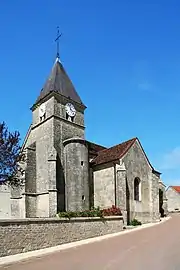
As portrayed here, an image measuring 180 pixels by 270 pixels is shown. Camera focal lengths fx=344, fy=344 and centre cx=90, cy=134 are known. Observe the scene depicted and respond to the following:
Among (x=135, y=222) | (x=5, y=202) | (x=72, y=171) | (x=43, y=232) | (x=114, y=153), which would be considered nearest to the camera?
(x=43, y=232)

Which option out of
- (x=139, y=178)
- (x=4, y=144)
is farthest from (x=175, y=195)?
(x=4, y=144)

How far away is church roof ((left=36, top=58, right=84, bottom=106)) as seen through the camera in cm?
3528

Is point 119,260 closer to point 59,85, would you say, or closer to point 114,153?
point 114,153

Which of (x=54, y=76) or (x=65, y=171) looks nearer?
(x=65, y=171)

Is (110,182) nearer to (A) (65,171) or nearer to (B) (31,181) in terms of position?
(A) (65,171)

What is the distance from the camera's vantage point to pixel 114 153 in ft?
110

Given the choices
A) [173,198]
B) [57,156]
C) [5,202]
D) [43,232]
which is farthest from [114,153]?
[173,198]

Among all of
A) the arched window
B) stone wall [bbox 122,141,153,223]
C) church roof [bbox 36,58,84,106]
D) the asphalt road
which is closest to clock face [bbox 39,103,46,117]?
church roof [bbox 36,58,84,106]

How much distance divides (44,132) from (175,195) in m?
47.7

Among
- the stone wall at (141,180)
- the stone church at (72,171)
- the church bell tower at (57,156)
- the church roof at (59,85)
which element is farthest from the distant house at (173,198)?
the church roof at (59,85)

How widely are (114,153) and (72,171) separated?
4710 mm

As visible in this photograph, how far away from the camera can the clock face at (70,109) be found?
34.7m

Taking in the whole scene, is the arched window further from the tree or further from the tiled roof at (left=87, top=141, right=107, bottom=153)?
the tree

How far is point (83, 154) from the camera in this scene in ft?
106
